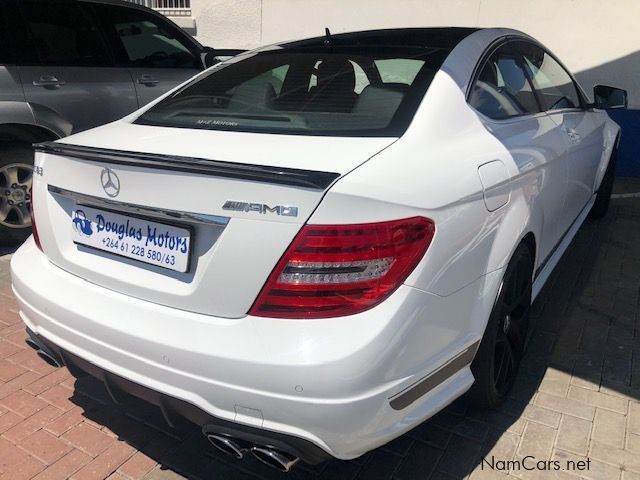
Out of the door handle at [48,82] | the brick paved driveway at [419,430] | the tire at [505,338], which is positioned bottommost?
the brick paved driveway at [419,430]

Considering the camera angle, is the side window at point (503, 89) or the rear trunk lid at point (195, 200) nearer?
the rear trunk lid at point (195, 200)

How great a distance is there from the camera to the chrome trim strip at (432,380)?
173cm

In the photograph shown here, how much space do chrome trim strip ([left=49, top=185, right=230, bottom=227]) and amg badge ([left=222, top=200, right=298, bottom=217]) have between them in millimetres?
40

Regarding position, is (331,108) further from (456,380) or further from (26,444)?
(26,444)

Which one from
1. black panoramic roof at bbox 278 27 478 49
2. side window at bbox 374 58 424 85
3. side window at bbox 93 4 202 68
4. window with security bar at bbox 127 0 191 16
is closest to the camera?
side window at bbox 374 58 424 85

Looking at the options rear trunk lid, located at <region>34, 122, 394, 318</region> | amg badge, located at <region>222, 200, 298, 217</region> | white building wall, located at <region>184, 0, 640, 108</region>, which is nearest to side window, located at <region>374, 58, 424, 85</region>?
rear trunk lid, located at <region>34, 122, 394, 318</region>

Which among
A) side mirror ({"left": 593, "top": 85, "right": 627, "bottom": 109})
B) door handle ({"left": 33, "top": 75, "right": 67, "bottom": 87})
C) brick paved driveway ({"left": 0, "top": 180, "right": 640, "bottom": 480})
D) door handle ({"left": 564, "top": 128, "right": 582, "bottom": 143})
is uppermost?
side mirror ({"left": 593, "top": 85, "right": 627, "bottom": 109})

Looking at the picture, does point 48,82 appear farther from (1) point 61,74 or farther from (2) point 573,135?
(2) point 573,135

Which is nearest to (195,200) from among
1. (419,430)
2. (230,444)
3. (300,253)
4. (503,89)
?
(300,253)

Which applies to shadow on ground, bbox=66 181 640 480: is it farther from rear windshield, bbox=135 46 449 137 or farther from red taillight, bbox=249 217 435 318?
rear windshield, bbox=135 46 449 137

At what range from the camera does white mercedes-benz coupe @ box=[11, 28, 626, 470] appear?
1.60 metres

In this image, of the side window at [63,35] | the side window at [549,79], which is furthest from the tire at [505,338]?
the side window at [63,35]

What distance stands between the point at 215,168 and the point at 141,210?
1.01 feet

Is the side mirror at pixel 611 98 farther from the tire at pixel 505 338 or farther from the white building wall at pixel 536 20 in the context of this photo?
the white building wall at pixel 536 20
